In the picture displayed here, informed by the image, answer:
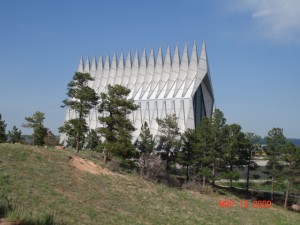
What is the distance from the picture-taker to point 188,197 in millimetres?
27828

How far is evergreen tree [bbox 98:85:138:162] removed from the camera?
2895cm

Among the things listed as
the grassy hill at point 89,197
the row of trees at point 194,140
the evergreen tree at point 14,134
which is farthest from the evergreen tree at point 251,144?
the evergreen tree at point 14,134

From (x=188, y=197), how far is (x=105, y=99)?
35.7 ft

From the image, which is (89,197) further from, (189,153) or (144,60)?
(144,60)

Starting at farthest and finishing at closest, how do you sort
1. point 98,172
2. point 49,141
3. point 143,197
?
point 49,141 < point 98,172 < point 143,197

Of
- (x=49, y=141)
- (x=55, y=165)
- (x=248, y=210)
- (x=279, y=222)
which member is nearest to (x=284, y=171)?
(x=248, y=210)

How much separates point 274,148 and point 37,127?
90.9 feet

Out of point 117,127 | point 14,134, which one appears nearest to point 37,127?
point 14,134

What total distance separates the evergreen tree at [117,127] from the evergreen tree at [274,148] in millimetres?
13781

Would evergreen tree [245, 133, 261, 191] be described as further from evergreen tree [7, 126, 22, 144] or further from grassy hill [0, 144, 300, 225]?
evergreen tree [7, 126, 22, 144]

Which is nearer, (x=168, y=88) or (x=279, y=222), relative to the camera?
(x=279, y=222)

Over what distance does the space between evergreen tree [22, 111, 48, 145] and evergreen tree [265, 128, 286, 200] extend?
87.8 ft

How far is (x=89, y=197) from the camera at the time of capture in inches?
761

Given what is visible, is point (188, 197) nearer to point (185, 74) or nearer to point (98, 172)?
point (98, 172)
